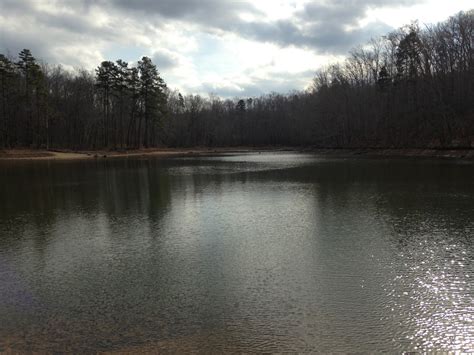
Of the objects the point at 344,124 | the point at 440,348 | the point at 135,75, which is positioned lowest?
the point at 440,348

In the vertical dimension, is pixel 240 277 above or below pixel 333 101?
below

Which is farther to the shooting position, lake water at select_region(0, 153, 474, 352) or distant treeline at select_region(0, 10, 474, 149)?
distant treeline at select_region(0, 10, 474, 149)

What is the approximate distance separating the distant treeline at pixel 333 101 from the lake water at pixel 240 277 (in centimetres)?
4192

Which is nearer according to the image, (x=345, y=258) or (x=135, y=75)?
(x=345, y=258)

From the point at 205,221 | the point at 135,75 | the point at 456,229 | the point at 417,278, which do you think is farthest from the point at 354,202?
the point at 135,75

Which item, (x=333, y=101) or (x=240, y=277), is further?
(x=333, y=101)

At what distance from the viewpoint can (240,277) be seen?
7.45m

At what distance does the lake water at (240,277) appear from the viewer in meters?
5.24

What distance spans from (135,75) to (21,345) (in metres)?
74.6

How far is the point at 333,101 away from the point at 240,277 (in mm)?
87496

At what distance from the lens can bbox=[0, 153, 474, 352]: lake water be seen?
524cm

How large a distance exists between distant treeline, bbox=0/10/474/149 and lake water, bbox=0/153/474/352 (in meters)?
41.9

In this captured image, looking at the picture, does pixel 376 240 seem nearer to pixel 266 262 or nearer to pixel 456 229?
pixel 456 229

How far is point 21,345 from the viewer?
5.10 m
